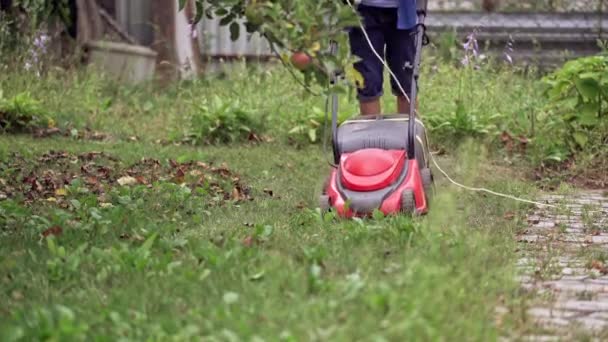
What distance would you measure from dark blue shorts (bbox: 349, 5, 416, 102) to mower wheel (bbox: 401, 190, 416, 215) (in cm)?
90

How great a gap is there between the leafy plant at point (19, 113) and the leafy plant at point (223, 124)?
1.25 metres

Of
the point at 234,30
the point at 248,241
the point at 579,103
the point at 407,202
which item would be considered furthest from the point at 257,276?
the point at 579,103

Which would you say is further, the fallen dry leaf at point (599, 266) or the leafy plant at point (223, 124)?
the leafy plant at point (223, 124)

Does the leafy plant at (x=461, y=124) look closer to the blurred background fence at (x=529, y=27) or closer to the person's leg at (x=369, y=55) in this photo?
the person's leg at (x=369, y=55)

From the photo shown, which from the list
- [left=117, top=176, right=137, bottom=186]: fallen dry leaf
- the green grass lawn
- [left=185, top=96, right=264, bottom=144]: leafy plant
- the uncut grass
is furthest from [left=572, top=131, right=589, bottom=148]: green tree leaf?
[left=117, top=176, right=137, bottom=186]: fallen dry leaf

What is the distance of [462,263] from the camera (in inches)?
139

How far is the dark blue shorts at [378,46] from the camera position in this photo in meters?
5.80

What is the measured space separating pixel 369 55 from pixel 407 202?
1.10 meters

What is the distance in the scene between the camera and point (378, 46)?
5.91 m

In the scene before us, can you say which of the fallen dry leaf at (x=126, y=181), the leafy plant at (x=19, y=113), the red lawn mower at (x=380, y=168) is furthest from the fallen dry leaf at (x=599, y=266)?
the leafy plant at (x=19, y=113)

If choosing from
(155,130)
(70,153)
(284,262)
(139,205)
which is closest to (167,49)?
(155,130)

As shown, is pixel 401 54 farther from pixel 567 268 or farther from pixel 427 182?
pixel 567 268

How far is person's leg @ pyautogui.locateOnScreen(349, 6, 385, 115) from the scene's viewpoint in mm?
Result: 5797

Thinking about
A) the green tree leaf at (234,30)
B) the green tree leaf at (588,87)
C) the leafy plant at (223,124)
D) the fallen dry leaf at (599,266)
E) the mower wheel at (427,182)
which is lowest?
the leafy plant at (223,124)
